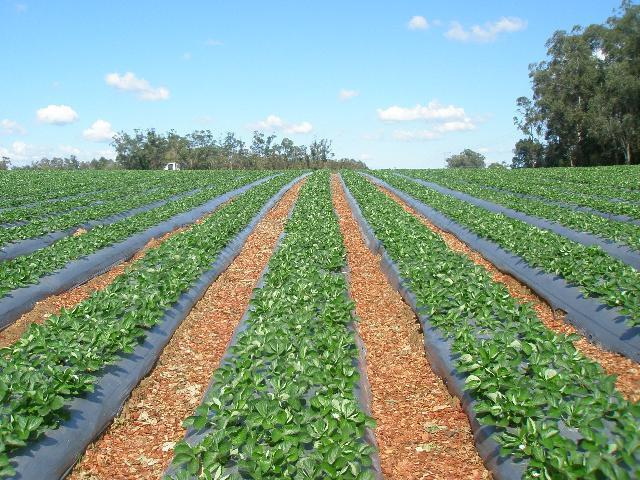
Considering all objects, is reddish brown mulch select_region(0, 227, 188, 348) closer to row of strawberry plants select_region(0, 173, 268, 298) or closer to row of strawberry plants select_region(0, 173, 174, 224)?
row of strawberry plants select_region(0, 173, 268, 298)

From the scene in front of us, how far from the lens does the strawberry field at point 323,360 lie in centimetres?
400

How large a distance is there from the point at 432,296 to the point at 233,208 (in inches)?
496

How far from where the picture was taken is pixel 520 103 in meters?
63.0

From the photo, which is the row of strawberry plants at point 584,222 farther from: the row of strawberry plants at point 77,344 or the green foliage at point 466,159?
the green foliage at point 466,159

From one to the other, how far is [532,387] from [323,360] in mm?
2022

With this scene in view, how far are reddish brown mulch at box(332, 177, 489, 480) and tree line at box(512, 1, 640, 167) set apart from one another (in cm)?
4849

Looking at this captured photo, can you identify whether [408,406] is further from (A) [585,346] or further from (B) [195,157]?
(B) [195,157]

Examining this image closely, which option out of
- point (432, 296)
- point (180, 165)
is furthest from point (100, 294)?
point (180, 165)

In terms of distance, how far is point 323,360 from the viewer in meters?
5.36

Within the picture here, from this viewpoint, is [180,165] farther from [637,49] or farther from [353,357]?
[353,357]

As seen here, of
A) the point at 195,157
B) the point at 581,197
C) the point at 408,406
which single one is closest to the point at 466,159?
the point at 195,157

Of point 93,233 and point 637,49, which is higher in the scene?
point 637,49

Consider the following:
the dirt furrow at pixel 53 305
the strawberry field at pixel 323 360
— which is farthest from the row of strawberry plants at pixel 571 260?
the dirt furrow at pixel 53 305

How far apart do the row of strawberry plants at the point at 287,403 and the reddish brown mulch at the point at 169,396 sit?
0.70 meters
